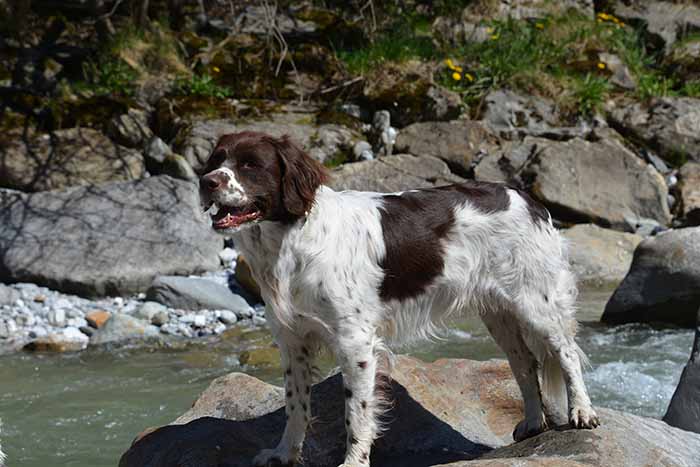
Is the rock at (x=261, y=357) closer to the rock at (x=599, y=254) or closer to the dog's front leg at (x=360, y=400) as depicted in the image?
the dog's front leg at (x=360, y=400)

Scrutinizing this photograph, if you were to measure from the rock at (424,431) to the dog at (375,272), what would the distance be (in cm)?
22

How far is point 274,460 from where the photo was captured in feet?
13.7

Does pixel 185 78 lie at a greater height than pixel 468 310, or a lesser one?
lesser

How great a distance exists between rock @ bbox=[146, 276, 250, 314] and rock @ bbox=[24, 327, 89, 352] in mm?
860

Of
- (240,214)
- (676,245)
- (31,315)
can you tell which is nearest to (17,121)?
(31,315)

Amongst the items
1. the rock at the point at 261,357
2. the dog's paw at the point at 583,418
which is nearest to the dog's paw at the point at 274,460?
the dog's paw at the point at 583,418

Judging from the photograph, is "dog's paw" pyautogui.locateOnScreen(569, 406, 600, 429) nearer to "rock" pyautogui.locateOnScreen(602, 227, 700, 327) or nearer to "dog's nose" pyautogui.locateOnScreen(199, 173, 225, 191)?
"dog's nose" pyautogui.locateOnScreen(199, 173, 225, 191)

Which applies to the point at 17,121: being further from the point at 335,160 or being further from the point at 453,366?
the point at 453,366

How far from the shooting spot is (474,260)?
168 inches

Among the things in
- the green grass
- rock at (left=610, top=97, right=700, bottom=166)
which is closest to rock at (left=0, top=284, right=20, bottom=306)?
the green grass

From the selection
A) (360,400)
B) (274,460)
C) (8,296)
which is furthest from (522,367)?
(8,296)

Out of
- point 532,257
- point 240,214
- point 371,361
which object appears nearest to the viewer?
point 240,214

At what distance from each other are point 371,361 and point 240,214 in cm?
86

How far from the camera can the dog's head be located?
371 centimetres
